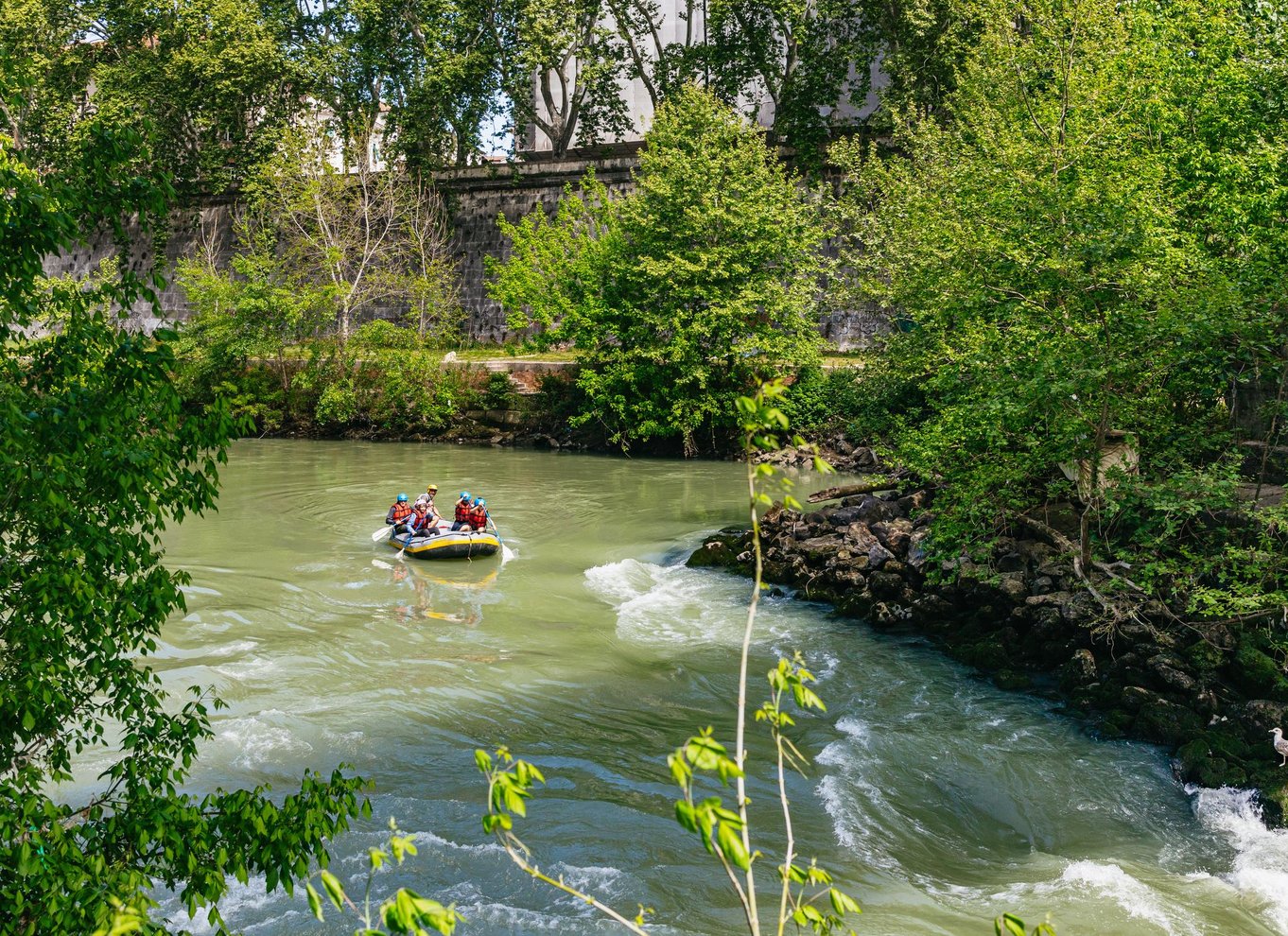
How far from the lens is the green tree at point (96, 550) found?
4.04 m

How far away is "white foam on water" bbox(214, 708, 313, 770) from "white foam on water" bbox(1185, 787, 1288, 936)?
7073 mm

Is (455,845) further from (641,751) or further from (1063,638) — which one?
(1063,638)

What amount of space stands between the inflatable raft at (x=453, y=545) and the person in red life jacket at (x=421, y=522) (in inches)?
5.4

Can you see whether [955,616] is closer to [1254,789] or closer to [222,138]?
[1254,789]

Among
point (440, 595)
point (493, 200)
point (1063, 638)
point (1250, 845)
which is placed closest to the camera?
point (1250, 845)

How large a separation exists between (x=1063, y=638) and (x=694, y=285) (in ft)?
51.0

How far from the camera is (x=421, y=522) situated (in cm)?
1608

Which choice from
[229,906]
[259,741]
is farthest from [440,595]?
[229,906]

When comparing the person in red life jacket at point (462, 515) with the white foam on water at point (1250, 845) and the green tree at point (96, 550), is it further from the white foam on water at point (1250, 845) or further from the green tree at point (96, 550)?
the green tree at point (96, 550)

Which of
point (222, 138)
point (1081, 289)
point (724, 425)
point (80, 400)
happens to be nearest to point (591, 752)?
point (80, 400)

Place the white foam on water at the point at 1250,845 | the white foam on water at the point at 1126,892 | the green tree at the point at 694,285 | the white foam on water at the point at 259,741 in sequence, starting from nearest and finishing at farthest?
the white foam on water at the point at 1126,892 → the white foam on water at the point at 1250,845 → the white foam on water at the point at 259,741 → the green tree at the point at 694,285

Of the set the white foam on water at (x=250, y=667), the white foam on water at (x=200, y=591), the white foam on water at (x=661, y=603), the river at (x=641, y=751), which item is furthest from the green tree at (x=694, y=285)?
the white foam on water at (x=250, y=667)

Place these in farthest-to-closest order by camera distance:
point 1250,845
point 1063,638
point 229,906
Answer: point 1063,638 < point 1250,845 < point 229,906

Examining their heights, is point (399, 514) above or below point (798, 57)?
below
